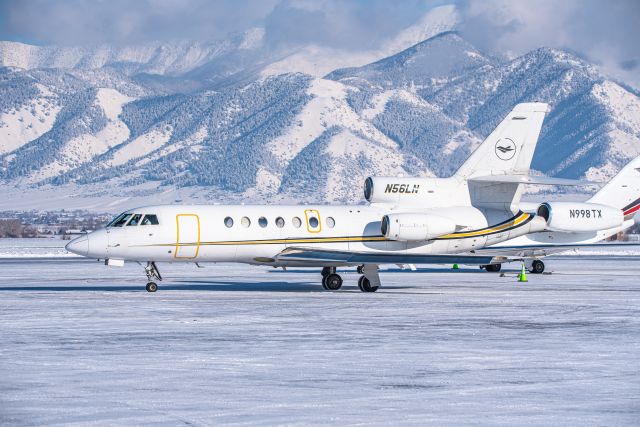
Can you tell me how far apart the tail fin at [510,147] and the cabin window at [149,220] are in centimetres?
1059

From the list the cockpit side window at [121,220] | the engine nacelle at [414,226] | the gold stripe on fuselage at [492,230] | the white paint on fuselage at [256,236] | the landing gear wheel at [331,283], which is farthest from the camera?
the gold stripe on fuselage at [492,230]

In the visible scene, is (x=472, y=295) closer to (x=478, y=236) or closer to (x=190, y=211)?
(x=478, y=236)

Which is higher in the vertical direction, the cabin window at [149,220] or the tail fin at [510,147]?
the tail fin at [510,147]

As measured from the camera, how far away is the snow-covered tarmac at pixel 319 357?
561 inches

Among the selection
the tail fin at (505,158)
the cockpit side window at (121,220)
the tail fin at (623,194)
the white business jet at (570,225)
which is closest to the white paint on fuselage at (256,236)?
the cockpit side window at (121,220)

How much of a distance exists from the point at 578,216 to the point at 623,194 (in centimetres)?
1295

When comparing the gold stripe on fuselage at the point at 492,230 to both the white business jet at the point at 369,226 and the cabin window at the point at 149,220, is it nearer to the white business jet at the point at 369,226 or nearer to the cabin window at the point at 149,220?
the white business jet at the point at 369,226

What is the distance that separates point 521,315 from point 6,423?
16118 mm

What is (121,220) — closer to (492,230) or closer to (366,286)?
(366,286)

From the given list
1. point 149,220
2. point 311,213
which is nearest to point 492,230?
point 311,213

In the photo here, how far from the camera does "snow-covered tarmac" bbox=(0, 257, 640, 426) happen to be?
1426cm

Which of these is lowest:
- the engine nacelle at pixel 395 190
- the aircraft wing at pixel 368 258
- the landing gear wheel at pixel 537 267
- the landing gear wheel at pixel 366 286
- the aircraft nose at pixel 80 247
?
the landing gear wheel at pixel 366 286

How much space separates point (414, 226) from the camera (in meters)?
36.1

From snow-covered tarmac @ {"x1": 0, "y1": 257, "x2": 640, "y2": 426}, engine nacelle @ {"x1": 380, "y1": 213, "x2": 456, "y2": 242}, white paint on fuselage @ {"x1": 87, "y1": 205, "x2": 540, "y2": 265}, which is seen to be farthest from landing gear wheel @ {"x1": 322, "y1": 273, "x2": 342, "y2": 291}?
engine nacelle @ {"x1": 380, "y1": 213, "x2": 456, "y2": 242}
